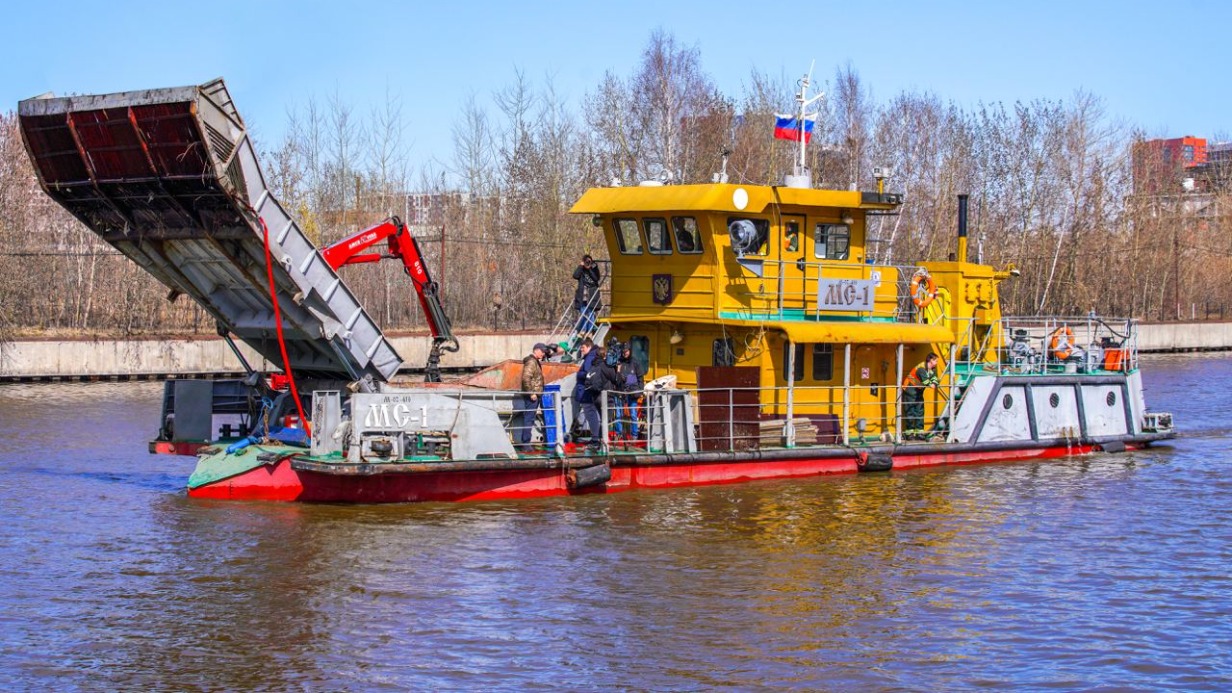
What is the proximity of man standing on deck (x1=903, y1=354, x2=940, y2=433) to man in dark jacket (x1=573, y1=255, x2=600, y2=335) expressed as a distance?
507cm

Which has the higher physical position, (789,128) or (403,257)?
(789,128)

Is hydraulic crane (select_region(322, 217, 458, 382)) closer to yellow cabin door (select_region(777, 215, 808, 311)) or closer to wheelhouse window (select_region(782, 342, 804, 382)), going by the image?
wheelhouse window (select_region(782, 342, 804, 382))

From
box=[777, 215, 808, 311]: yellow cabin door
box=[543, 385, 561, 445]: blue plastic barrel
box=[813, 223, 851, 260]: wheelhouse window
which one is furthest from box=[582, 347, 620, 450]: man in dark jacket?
box=[813, 223, 851, 260]: wheelhouse window

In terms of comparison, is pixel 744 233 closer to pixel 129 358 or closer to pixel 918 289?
pixel 918 289

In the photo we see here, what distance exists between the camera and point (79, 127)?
51.3ft

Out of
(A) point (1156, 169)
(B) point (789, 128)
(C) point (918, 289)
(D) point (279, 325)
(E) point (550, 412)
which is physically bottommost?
(E) point (550, 412)

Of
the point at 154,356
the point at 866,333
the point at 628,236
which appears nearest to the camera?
the point at 866,333

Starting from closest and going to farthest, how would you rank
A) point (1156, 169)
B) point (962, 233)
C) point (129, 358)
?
point (962, 233) < point (129, 358) < point (1156, 169)

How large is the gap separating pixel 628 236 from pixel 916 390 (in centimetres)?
538

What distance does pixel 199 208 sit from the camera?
53.3 ft

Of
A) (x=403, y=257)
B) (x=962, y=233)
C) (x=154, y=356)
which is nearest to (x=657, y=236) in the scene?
(x=403, y=257)

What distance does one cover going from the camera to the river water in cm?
1159

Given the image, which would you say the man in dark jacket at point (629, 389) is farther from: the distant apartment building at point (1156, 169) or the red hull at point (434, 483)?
the distant apartment building at point (1156, 169)

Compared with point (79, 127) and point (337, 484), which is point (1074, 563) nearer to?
point (337, 484)
